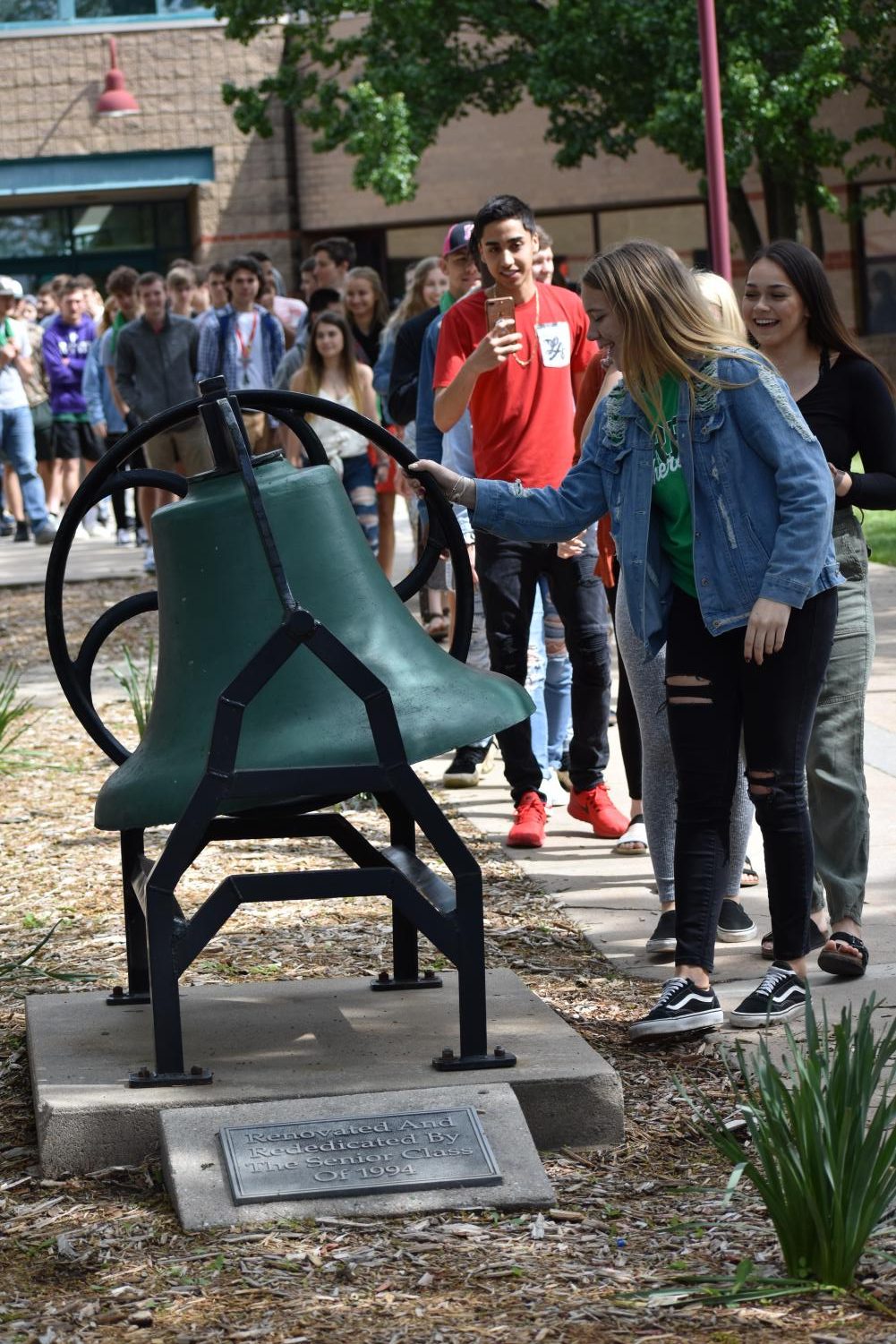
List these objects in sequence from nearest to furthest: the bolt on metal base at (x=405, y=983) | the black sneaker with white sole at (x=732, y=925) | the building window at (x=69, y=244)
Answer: the bolt on metal base at (x=405, y=983) < the black sneaker with white sole at (x=732, y=925) < the building window at (x=69, y=244)

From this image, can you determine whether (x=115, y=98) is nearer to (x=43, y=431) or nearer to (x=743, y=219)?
(x=743, y=219)

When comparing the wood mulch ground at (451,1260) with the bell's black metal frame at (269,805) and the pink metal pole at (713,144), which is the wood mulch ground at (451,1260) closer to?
the bell's black metal frame at (269,805)

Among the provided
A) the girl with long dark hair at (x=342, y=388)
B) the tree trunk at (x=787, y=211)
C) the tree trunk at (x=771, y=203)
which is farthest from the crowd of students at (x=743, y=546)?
the tree trunk at (x=787, y=211)

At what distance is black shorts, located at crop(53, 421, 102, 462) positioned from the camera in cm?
1767

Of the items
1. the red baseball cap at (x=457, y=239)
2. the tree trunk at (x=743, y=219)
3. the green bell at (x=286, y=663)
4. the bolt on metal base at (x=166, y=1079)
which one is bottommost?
the bolt on metal base at (x=166, y=1079)

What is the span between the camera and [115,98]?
84.0 feet

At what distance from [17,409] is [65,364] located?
147 centimetres

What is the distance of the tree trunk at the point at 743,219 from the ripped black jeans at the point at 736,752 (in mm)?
21800

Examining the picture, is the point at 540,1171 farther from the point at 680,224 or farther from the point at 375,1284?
the point at 680,224

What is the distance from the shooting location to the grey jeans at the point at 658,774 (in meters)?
5.13

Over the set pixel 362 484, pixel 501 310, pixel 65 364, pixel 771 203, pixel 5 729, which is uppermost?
pixel 771 203

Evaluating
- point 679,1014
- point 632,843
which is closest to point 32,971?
point 679,1014

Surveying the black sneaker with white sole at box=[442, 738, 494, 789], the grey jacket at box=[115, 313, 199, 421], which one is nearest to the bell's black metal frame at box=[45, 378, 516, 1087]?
the black sneaker with white sole at box=[442, 738, 494, 789]

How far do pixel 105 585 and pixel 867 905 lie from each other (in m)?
9.08
